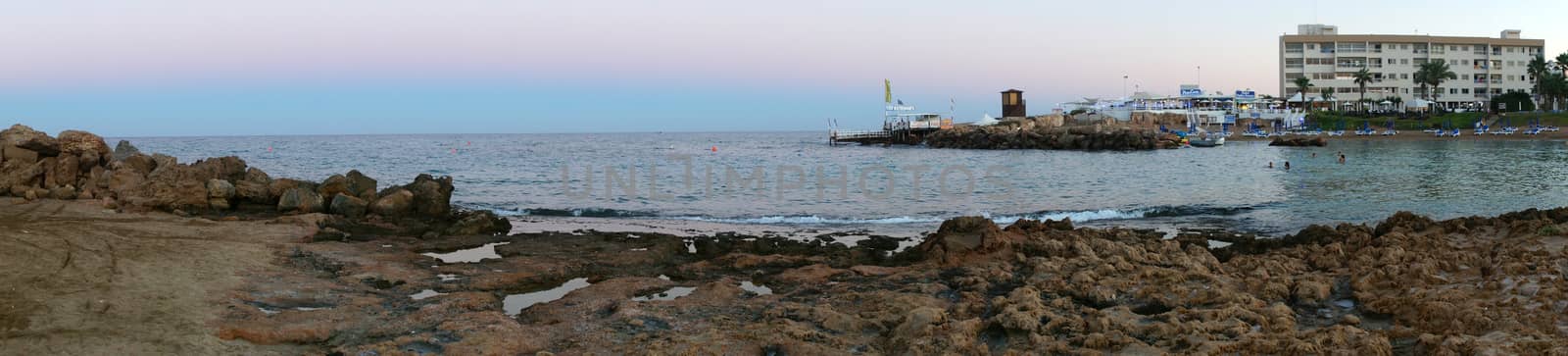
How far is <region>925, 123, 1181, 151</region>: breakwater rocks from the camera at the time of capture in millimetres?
70375

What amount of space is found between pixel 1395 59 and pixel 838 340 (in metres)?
116

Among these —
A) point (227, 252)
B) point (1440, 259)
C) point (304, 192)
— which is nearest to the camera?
point (1440, 259)

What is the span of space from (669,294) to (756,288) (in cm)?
102

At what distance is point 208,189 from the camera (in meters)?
19.0

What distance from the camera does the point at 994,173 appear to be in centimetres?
4044

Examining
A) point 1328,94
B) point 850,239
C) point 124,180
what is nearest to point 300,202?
point 124,180

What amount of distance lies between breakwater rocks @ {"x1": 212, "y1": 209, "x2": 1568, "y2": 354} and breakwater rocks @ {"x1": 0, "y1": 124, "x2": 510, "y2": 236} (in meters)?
4.60

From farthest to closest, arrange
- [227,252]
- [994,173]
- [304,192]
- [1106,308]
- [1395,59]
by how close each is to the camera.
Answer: [1395,59], [994,173], [304,192], [227,252], [1106,308]

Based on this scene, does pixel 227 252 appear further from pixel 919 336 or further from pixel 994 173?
pixel 994 173

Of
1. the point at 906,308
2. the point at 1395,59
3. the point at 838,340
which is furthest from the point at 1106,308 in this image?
the point at 1395,59

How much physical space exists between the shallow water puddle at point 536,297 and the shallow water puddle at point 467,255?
2.32 meters

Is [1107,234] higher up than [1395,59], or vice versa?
[1395,59]

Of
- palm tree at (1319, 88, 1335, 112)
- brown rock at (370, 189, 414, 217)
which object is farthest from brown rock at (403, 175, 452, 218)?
palm tree at (1319, 88, 1335, 112)

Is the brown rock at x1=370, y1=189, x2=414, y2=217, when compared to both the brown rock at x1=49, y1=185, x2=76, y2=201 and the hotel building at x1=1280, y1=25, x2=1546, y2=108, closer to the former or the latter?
the brown rock at x1=49, y1=185, x2=76, y2=201
